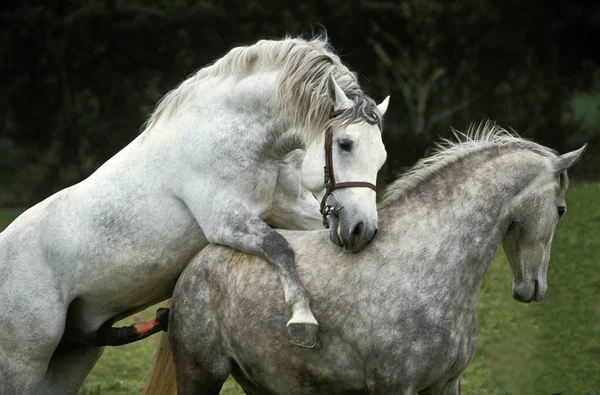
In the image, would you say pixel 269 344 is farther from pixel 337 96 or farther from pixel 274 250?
pixel 337 96

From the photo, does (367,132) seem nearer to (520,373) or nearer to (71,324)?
(71,324)

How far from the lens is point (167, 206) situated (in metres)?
5.01

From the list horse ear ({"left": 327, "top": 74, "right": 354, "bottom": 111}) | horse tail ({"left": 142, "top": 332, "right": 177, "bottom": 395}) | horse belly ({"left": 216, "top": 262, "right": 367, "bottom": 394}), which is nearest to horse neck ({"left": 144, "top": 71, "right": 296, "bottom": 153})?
horse ear ({"left": 327, "top": 74, "right": 354, "bottom": 111})

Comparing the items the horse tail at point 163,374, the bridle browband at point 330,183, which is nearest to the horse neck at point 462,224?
the bridle browband at point 330,183

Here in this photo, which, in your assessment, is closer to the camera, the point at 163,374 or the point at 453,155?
the point at 453,155

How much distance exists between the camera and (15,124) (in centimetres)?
1396

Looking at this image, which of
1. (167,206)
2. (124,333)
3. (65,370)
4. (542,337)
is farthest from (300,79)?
(542,337)

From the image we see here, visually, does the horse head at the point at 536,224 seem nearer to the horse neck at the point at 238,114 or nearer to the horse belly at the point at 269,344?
the horse belly at the point at 269,344

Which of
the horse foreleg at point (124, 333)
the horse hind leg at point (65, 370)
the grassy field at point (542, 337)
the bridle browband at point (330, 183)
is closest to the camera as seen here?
the bridle browband at point (330, 183)

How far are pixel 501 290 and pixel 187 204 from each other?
4612 mm

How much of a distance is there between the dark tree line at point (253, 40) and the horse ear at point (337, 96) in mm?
9105

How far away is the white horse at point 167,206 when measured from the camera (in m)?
4.78

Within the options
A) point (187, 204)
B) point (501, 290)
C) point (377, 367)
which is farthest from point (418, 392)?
point (501, 290)

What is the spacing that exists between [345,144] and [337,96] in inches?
10.6
